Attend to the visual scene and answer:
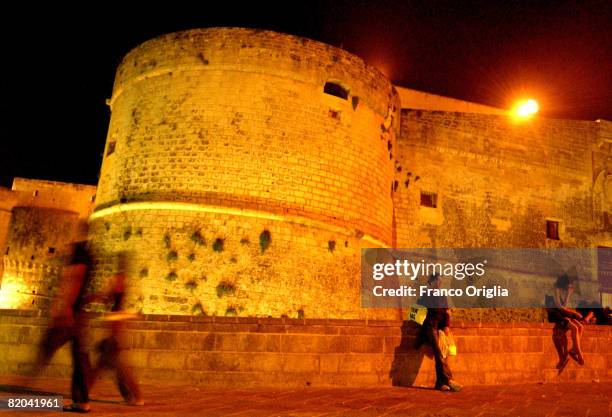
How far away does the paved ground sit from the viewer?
13.6 ft

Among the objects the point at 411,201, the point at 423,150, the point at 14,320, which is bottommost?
the point at 14,320

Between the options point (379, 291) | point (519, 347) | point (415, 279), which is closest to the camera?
point (519, 347)

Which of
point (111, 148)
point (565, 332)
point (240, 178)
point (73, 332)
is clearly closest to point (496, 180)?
point (240, 178)

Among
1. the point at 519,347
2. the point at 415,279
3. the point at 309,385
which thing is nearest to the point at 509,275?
the point at 415,279

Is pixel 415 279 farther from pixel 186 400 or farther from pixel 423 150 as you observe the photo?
pixel 186 400

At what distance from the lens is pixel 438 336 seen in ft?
18.8

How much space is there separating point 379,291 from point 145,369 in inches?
302

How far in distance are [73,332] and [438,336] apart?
362cm

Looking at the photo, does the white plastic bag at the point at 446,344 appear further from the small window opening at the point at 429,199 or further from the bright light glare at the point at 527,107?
the bright light glare at the point at 527,107

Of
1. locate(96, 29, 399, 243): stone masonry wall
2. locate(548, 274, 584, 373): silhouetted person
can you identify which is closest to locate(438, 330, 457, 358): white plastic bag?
locate(548, 274, 584, 373): silhouetted person

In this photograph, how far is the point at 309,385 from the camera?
18.3 feet

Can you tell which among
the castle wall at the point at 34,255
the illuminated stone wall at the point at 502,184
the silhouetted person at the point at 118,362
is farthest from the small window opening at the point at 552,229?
the silhouetted person at the point at 118,362

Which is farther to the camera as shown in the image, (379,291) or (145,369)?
(379,291)

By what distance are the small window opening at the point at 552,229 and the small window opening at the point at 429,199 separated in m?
4.05
